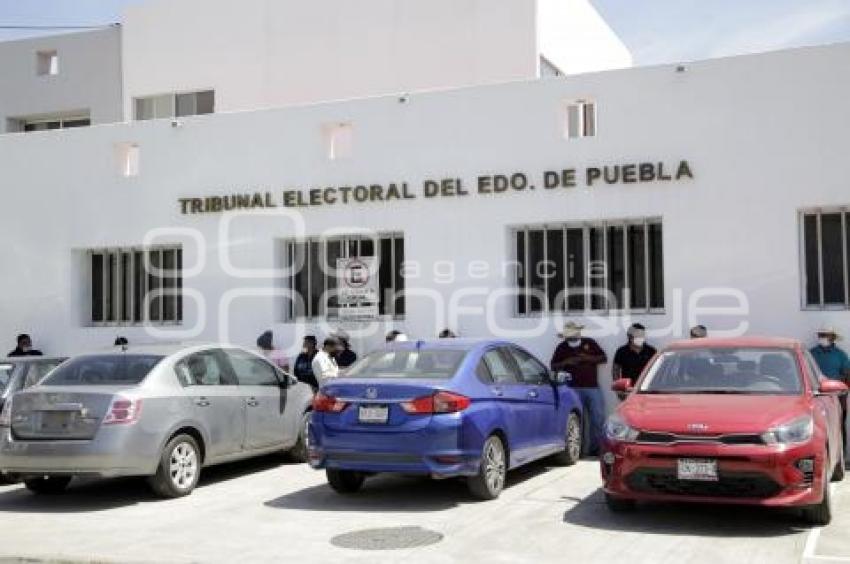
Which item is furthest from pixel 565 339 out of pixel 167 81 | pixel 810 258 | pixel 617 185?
pixel 167 81

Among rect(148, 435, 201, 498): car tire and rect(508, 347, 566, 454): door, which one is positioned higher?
rect(508, 347, 566, 454): door

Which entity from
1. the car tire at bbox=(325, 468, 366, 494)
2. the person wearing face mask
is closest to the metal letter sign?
the person wearing face mask

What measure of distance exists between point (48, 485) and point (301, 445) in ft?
9.55

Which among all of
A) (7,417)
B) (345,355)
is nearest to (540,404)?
(345,355)

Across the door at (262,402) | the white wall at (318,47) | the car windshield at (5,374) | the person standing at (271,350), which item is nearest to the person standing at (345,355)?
the person standing at (271,350)

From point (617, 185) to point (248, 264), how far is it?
5607mm

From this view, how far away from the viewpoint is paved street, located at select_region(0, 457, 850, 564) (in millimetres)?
7855

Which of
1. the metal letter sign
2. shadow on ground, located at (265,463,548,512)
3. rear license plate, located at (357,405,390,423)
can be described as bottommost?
shadow on ground, located at (265,463,548,512)

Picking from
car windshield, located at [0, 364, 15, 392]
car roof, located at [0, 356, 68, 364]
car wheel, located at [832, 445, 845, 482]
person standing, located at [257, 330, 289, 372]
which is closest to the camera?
car wheel, located at [832, 445, 845, 482]

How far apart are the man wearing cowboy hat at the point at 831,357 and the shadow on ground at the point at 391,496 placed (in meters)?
3.66

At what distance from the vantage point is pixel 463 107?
1456 cm

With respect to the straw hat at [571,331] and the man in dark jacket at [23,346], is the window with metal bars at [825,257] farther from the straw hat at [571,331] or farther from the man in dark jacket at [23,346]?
the man in dark jacket at [23,346]

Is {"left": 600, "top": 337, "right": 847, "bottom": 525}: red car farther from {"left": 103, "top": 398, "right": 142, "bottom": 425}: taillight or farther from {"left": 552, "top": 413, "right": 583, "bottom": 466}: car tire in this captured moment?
{"left": 103, "top": 398, "right": 142, "bottom": 425}: taillight

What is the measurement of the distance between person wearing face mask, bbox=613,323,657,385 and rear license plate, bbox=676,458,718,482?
4631 millimetres
